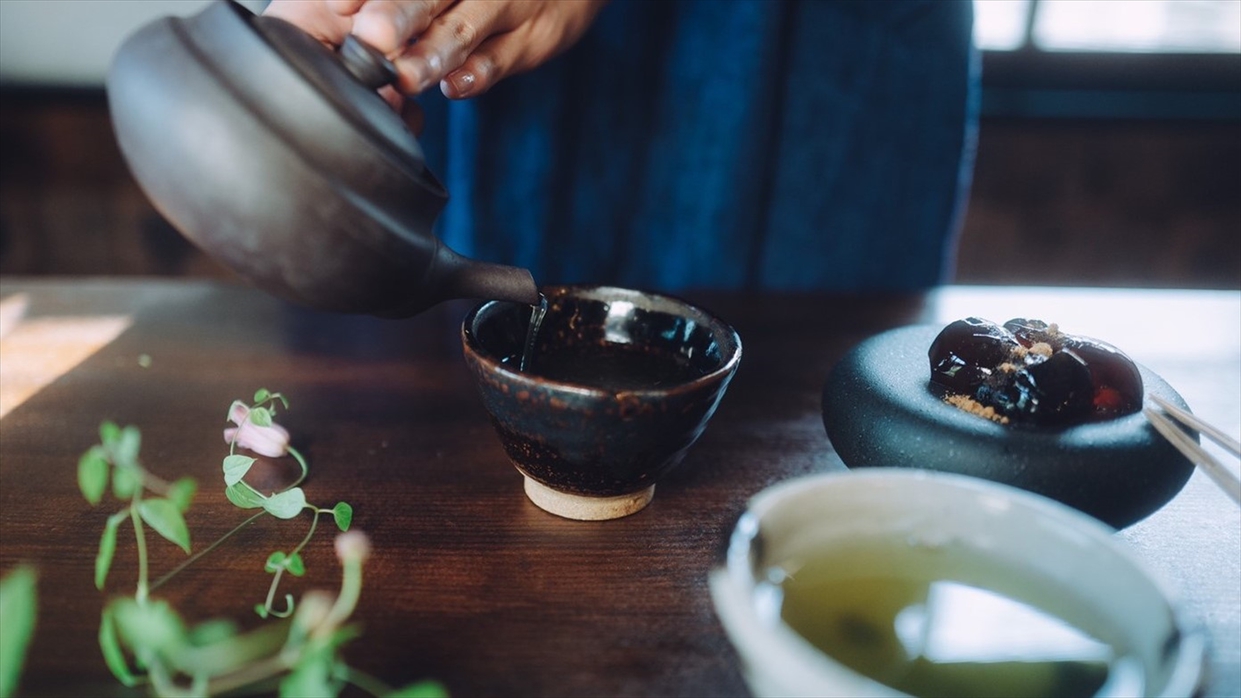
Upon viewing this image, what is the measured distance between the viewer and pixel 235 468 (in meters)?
0.69

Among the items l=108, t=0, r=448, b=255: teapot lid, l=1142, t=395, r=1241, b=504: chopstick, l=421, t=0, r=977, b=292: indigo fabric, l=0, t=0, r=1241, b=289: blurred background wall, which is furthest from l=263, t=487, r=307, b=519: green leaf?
l=0, t=0, r=1241, b=289: blurred background wall

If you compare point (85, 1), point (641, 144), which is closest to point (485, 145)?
point (641, 144)

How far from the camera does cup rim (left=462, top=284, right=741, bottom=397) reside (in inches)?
24.4

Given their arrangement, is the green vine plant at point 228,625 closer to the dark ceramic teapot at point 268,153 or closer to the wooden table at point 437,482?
the wooden table at point 437,482

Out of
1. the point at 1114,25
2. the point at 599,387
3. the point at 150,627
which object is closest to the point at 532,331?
the point at 599,387

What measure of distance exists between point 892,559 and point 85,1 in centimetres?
228

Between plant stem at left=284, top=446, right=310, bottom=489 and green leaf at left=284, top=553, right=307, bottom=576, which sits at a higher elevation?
green leaf at left=284, top=553, right=307, bottom=576

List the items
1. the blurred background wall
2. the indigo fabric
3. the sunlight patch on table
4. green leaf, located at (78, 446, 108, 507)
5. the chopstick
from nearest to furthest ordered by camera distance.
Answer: green leaf, located at (78, 446, 108, 507), the chopstick, the sunlight patch on table, the indigo fabric, the blurred background wall

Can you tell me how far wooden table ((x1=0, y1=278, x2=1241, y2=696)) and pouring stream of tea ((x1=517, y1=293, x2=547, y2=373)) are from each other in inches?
3.7

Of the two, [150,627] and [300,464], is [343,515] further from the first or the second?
[150,627]

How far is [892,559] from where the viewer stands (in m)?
0.53

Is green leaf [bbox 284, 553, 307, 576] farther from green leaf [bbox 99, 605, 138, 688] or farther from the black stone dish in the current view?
the black stone dish

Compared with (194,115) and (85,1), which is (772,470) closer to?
(194,115)

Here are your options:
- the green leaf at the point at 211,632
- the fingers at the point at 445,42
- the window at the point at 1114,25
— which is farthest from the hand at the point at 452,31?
the window at the point at 1114,25
